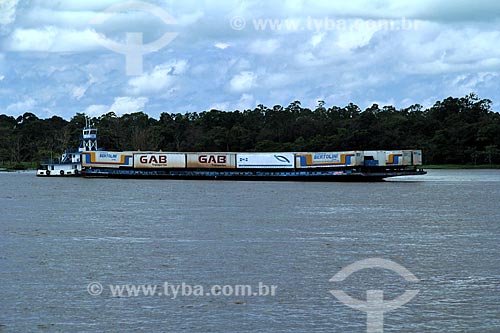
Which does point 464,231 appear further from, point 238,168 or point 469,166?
point 469,166

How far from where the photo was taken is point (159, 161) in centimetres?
10475

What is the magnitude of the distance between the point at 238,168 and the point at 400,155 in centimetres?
2019

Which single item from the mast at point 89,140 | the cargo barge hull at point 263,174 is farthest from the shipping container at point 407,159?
the mast at point 89,140

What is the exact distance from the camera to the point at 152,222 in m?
40.8

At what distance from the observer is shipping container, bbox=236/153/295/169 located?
9944 cm

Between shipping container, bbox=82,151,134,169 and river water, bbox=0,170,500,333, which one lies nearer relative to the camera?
river water, bbox=0,170,500,333

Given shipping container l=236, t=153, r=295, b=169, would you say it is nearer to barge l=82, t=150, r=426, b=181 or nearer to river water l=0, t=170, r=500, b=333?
barge l=82, t=150, r=426, b=181

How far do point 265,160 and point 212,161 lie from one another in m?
6.86

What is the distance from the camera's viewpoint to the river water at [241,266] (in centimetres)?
1828

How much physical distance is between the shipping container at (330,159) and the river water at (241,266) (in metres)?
44.7

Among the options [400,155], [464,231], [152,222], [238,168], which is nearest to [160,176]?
[238,168]

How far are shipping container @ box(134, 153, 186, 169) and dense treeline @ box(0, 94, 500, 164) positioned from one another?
4378cm

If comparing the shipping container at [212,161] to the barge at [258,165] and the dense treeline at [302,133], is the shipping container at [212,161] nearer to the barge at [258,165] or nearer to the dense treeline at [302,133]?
the barge at [258,165]

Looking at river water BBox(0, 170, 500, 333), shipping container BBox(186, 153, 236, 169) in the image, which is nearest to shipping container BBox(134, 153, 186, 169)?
shipping container BBox(186, 153, 236, 169)
